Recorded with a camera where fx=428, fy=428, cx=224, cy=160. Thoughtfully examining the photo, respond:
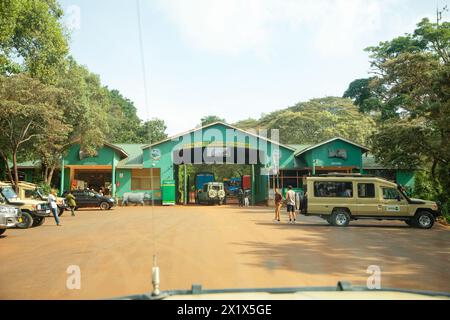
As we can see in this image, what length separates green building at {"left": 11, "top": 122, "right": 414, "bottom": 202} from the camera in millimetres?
37844

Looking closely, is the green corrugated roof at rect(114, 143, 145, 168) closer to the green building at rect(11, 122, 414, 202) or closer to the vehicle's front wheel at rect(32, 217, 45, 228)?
the green building at rect(11, 122, 414, 202)

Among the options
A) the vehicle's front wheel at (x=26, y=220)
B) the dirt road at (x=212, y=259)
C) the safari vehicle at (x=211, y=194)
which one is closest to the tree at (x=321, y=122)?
the safari vehicle at (x=211, y=194)

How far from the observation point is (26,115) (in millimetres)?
24859

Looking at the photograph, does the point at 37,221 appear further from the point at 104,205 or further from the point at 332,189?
the point at 332,189

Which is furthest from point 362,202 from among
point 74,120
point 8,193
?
point 74,120

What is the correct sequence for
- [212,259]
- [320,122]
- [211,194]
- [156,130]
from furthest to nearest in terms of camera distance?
[156,130], [320,122], [211,194], [212,259]

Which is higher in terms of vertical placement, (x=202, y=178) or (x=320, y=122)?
(x=320, y=122)

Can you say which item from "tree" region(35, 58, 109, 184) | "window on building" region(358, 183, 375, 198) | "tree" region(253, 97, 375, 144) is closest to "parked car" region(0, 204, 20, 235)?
"window on building" region(358, 183, 375, 198)

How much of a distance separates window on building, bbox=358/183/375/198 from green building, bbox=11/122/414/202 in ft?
62.3

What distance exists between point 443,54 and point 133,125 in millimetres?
49563

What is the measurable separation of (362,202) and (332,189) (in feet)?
4.50

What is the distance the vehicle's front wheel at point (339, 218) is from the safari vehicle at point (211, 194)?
1955cm
